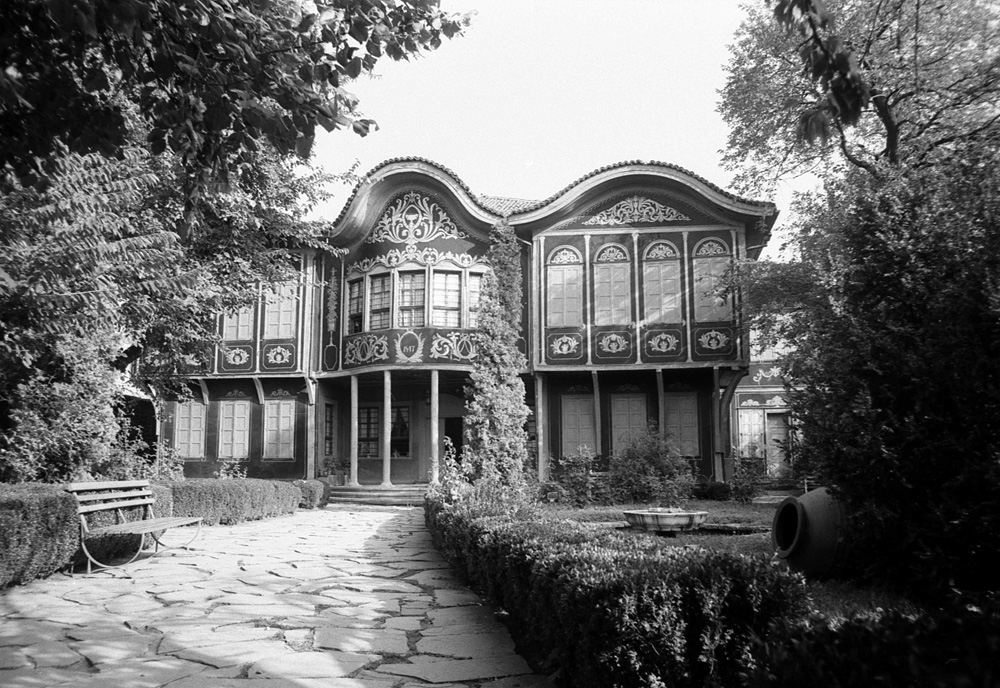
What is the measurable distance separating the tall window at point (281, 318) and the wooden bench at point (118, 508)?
36.7 ft

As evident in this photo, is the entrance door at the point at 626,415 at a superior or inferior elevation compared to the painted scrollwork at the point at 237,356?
inferior

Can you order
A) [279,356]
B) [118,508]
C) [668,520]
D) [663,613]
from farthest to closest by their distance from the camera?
[279,356] → [668,520] → [118,508] → [663,613]

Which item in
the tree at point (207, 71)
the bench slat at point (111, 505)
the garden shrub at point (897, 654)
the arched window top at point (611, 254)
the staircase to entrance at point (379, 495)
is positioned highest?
the arched window top at point (611, 254)

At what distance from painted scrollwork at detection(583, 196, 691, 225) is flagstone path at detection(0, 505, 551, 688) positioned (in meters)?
12.2

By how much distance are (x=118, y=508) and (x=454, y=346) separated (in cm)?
1075

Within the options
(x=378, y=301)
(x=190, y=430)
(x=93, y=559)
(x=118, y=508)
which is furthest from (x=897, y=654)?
(x=190, y=430)

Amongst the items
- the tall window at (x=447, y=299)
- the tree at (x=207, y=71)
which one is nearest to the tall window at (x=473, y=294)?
the tall window at (x=447, y=299)

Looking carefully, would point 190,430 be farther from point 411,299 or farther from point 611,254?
point 611,254

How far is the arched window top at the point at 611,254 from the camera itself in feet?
62.4

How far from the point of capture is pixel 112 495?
335 inches

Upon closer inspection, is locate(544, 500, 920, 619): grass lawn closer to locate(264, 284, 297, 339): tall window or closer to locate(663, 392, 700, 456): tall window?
locate(663, 392, 700, 456): tall window

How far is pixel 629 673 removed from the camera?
128 inches

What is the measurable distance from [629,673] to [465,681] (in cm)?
140

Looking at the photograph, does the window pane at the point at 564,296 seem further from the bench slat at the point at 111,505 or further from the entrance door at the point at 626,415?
the bench slat at the point at 111,505
